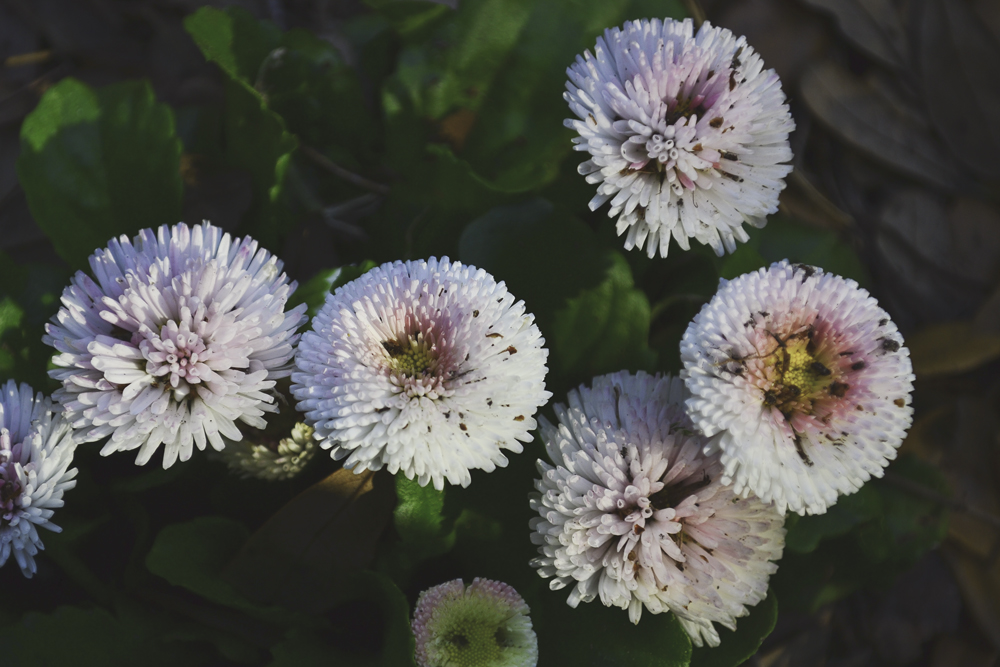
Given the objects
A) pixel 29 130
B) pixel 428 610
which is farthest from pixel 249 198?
pixel 428 610

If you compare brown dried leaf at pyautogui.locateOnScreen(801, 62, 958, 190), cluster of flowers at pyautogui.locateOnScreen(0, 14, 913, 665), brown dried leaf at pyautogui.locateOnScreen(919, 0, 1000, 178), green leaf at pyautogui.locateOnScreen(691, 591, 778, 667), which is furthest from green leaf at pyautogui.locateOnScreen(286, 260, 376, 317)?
brown dried leaf at pyautogui.locateOnScreen(919, 0, 1000, 178)

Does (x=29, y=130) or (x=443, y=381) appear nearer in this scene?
(x=443, y=381)

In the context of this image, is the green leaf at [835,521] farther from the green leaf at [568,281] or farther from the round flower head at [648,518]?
the green leaf at [568,281]

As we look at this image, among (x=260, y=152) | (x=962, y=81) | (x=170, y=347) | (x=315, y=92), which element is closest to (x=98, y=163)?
(x=260, y=152)

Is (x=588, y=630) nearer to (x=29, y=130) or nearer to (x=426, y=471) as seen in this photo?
(x=426, y=471)

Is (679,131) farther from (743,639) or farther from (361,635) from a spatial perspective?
(361,635)
